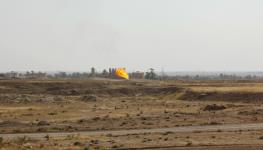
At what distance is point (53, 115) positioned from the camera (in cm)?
4938

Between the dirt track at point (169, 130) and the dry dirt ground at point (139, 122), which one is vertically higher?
the dry dirt ground at point (139, 122)

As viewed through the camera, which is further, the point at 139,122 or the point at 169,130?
the point at 139,122

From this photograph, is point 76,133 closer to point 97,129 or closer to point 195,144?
point 97,129

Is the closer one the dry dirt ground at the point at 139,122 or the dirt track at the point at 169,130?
the dry dirt ground at the point at 139,122

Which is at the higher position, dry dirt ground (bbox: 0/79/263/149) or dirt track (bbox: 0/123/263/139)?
dry dirt ground (bbox: 0/79/263/149)

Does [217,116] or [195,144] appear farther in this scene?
[217,116]

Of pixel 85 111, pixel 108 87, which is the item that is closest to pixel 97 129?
pixel 85 111

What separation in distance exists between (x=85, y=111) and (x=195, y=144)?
91.3 ft

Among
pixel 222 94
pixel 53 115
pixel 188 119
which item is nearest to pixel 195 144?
pixel 188 119

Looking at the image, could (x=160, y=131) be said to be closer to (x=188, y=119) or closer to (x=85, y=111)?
(x=188, y=119)

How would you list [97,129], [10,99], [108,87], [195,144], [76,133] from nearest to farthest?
[195,144] → [76,133] → [97,129] → [10,99] → [108,87]

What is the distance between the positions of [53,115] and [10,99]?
74.7 feet

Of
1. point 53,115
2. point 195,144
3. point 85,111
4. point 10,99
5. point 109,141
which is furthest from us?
point 10,99

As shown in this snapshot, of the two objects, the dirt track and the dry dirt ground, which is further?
the dirt track
